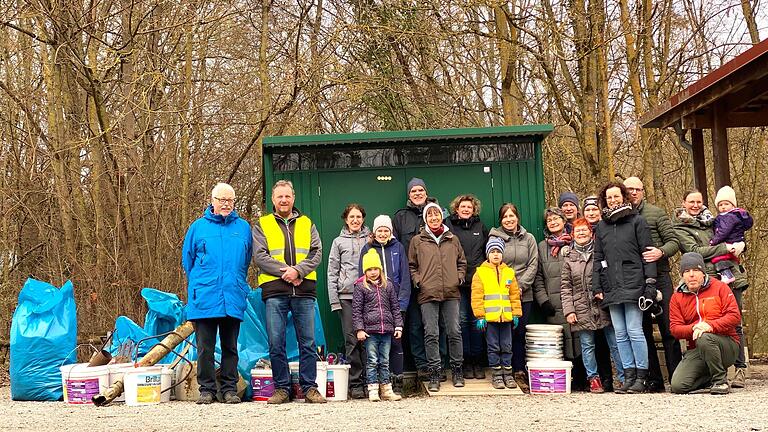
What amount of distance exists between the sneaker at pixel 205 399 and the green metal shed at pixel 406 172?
2136mm

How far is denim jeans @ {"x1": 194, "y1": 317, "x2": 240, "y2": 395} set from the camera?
793 centimetres

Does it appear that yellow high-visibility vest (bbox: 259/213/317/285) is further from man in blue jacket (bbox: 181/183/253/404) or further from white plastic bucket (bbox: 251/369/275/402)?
white plastic bucket (bbox: 251/369/275/402)

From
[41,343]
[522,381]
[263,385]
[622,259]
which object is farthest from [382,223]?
[41,343]

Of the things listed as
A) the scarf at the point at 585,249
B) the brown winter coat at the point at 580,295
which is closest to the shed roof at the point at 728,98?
the scarf at the point at 585,249

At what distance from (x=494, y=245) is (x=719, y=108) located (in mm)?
3226

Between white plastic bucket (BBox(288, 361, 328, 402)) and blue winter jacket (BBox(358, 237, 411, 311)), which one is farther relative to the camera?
blue winter jacket (BBox(358, 237, 411, 311))

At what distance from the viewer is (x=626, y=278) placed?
8156 mm

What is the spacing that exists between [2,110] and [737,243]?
1046 cm

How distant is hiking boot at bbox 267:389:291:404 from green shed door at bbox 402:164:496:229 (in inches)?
97.1

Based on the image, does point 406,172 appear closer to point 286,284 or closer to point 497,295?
point 497,295

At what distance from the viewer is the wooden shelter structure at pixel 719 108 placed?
29.1 feet

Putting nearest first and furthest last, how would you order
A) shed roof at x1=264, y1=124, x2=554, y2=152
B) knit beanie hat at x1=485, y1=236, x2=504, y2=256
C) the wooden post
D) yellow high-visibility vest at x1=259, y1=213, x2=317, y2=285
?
yellow high-visibility vest at x1=259, y1=213, x2=317, y2=285 → knit beanie hat at x1=485, y1=236, x2=504, y2=256 → shed roof at x1=264, y1=124, x2=554, y2=152 → the wooden post

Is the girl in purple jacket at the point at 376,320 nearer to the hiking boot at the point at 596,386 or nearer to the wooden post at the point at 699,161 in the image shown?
the hiking boot at the point at 596,386

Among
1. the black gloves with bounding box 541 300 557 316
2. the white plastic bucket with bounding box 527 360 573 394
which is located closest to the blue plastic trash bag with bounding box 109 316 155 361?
the white plastic bucket with bounding box 527 360 573 394
